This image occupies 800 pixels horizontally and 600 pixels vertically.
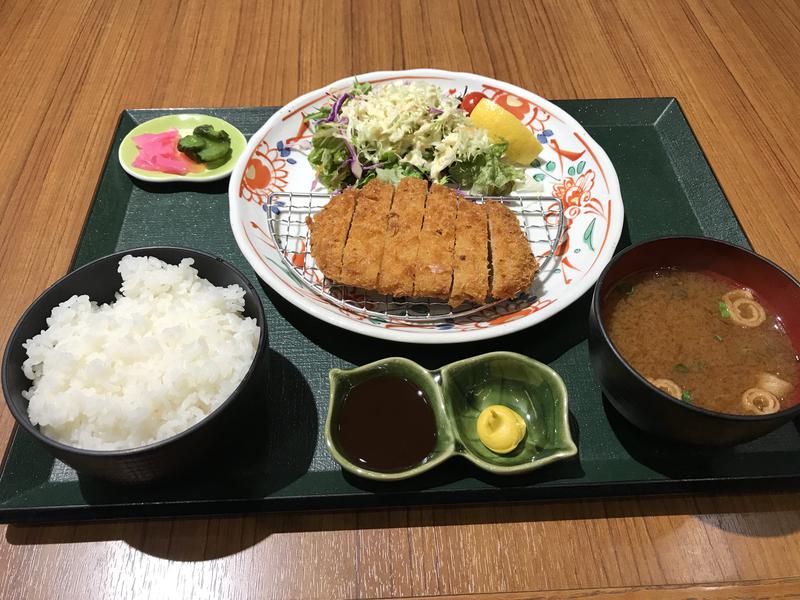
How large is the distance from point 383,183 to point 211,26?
253cm

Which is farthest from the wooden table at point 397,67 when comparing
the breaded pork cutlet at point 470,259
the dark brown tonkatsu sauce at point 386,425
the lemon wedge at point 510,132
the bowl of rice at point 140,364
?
the lemon wedge at point 510,132

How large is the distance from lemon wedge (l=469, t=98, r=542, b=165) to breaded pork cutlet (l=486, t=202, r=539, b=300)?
25.0 inches

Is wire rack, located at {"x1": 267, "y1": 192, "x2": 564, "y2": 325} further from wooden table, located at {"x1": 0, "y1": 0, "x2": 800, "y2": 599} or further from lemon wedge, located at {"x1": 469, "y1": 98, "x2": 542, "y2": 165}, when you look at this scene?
wooden table, located at {"x1": 0, "y1": 0, "x2": 800, "y2": 599}

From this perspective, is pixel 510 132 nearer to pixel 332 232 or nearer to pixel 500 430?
pixel 332 232

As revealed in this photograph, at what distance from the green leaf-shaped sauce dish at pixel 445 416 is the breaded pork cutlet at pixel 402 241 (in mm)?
407

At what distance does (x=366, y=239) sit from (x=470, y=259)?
17.8 inches

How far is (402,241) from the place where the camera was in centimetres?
231

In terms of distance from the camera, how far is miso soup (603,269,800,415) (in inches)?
71.2

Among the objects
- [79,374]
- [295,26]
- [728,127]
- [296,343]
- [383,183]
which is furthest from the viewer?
[295,26]

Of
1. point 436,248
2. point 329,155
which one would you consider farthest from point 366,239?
point 329,155

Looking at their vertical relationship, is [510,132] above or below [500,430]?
above

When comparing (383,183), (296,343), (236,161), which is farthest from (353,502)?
(236,161)

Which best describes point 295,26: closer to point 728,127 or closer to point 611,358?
point 728,127

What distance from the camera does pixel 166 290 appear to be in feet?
6.37
